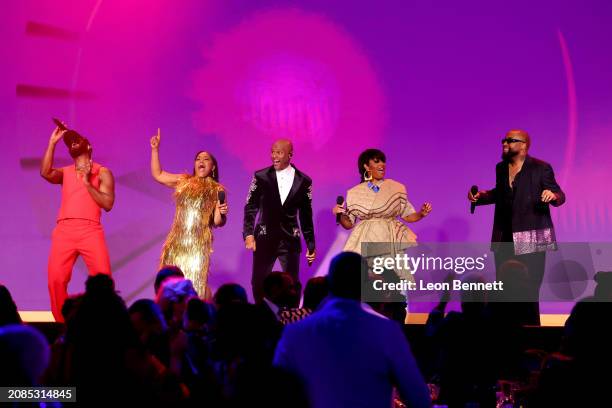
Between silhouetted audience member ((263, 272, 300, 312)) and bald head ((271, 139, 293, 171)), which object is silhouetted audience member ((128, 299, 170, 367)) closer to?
silhouetted audience member ((263, 272, 300, 312))

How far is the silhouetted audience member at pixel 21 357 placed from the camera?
2.59 meters

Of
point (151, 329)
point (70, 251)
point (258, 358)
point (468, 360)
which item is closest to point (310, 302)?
point (468, 360)

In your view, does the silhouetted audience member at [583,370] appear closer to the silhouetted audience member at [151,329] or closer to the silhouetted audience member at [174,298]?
the silhouetted audience member at [151,329]

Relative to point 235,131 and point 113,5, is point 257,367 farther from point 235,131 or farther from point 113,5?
point 113,5

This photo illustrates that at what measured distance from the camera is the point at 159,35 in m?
9.11

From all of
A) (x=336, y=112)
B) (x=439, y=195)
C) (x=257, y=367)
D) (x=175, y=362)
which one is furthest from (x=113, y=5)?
(x=257, y=367)

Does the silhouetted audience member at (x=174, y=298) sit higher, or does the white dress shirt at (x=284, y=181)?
the white dress shirt at (x=284, y=181)

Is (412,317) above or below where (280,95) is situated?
below

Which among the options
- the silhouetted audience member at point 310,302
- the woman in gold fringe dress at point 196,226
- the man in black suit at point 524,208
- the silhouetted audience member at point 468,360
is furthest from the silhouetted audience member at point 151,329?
the man in black suit at point 524,208

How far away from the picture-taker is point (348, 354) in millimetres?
2857

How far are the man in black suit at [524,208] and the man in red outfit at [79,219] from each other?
10.3 ft

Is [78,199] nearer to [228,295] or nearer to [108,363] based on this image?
[228,295]

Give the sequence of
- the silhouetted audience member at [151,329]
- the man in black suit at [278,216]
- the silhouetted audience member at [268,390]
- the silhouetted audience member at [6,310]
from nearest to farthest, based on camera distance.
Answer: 1. the silhouetted audience member at [268,390]
2. the silhouetted audience member at [151,329]
3. the silhouetted audience member at [6,310]
4. the man in black suit at [278,216]

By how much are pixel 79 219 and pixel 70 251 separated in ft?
0.92
